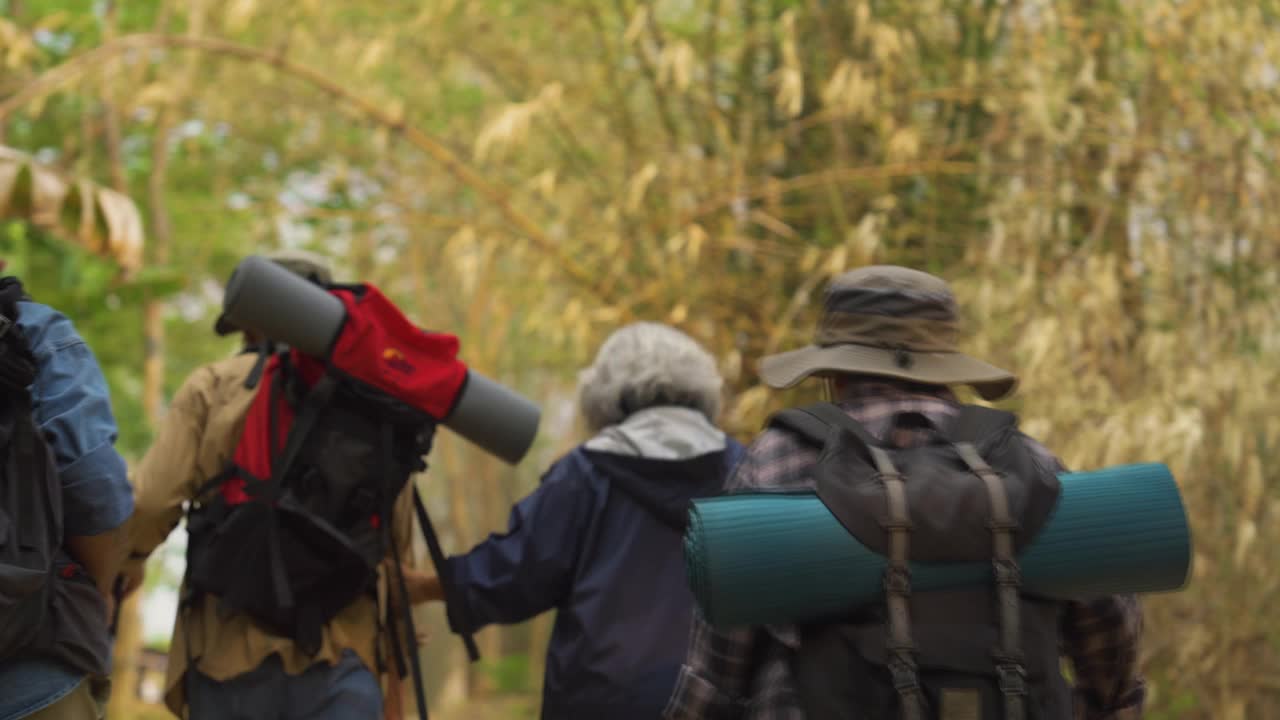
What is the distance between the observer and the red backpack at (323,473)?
3.12m

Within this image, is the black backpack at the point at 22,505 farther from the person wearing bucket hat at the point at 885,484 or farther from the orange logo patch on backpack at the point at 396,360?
the person wearing bucket hat at the point at 885,484

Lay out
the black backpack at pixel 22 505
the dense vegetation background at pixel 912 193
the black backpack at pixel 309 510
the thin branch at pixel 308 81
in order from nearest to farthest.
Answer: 1. the black backpack at pixel 22 505
2. the black backpack at pixel 309 510
3. the dense vegetation background at pixel 912 193
4. the thin branch at pixel 308 81

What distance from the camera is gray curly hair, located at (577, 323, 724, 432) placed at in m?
3.42

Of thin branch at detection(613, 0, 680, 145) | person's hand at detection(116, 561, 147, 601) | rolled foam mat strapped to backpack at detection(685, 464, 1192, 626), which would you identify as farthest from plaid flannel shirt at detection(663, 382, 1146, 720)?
thin branch at detection(613, 0, 680, 145)

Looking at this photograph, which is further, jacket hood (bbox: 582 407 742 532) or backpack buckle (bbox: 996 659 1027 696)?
jacket hood (bbox: 582 407 742 532)

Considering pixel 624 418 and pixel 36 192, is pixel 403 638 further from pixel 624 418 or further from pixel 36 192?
pixel 36 192

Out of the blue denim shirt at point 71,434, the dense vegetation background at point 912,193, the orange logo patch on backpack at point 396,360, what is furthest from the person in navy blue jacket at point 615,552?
the dense vegetation background at point 912,193

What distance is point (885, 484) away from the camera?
1937mm

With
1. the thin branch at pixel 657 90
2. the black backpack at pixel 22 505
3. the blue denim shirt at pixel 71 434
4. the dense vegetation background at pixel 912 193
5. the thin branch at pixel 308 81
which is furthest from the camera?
the thin branch at pixel 657 90

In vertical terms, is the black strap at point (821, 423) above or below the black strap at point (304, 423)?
above

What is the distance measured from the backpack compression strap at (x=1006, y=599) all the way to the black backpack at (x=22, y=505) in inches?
63.9

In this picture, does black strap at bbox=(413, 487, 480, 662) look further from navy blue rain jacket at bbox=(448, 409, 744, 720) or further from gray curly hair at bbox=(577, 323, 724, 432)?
gray curly hair at bbox=(577, 323, 724, 432)

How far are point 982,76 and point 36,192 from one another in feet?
12.5

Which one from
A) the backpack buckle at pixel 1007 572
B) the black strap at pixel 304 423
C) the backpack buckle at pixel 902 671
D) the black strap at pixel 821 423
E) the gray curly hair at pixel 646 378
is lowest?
the black strap at pixel 304 423
